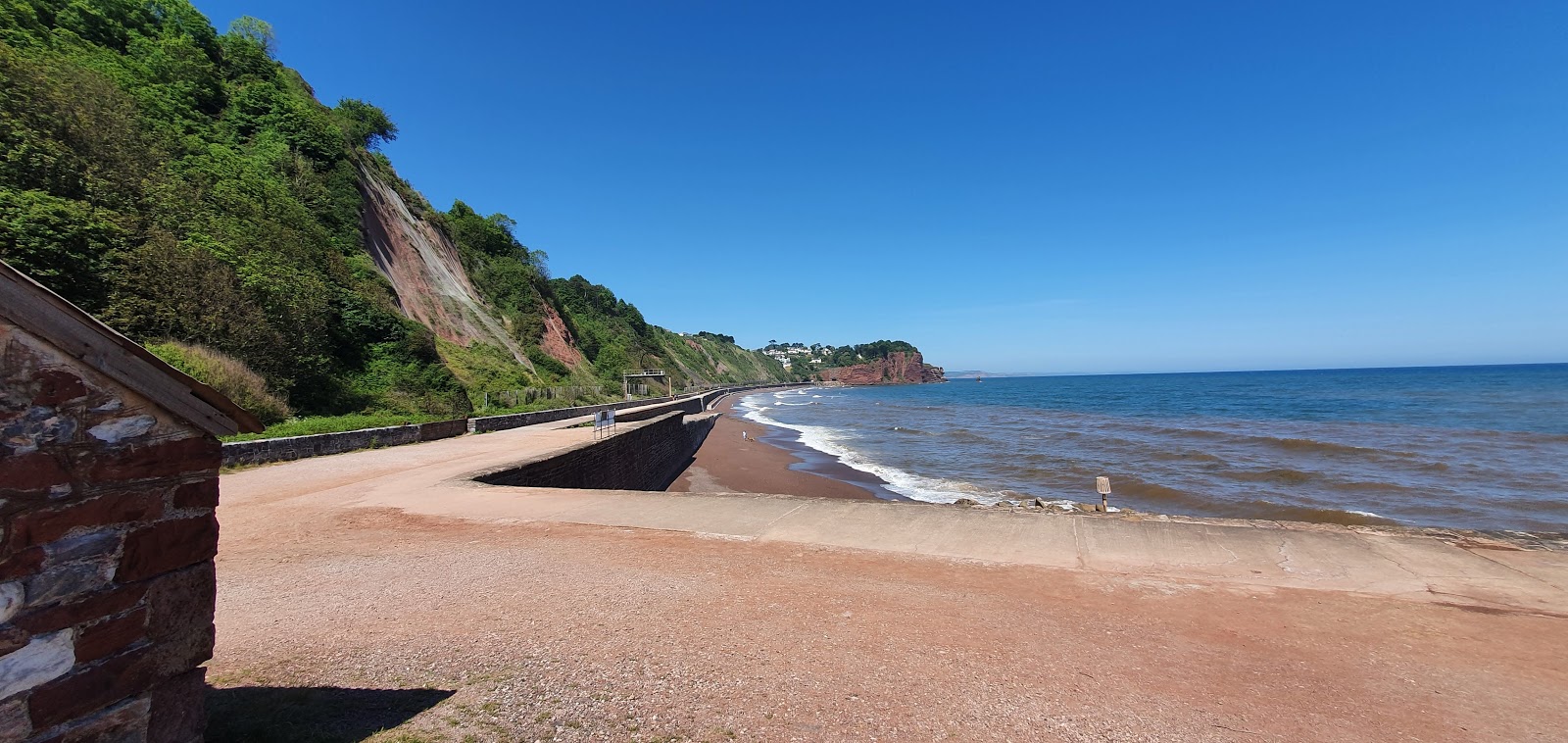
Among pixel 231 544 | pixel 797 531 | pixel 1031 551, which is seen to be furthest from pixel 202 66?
pixel 1031 551

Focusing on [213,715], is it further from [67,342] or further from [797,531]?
[797,531]

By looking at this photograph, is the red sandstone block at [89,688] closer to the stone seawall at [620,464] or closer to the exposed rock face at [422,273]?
the stone seawall at [620,464]

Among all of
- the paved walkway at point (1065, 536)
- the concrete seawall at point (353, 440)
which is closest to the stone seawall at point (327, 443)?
the concrete seawall at point (353, 440)

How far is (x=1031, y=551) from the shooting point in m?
6.36

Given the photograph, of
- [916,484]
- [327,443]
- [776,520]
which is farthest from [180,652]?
[916,484]

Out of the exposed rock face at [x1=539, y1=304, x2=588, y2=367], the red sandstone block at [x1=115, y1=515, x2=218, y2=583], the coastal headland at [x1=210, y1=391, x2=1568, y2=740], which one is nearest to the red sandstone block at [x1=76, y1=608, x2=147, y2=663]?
the red sandstone block at [x1=115, y1=515, x2=218, y2=583]

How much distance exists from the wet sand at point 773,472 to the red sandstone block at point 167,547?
12.2 metres

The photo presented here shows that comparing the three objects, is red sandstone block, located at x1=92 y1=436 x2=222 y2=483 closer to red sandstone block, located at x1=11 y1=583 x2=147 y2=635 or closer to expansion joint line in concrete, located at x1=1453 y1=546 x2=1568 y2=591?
red sandstone block, located at x1=11 y1=583 x2=147 y2=635

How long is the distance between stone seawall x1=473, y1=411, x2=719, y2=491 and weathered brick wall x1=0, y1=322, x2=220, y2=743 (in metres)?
8.37

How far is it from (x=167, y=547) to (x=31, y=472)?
0.53 m

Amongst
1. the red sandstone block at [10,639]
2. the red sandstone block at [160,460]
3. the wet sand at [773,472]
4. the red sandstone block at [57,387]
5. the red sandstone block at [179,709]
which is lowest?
the wet sand at [773,472]

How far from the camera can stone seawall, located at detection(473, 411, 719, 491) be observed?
1140cm

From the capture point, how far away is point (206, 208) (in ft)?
62.0

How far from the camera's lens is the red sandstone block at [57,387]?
197cm
